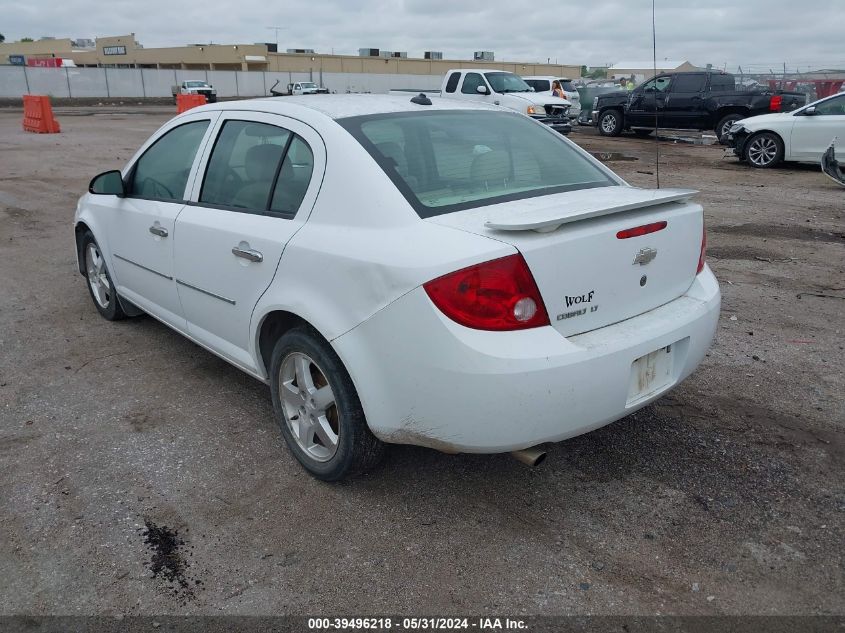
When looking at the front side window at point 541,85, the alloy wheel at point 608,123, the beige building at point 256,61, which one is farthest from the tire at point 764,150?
the beige building at point 256,61

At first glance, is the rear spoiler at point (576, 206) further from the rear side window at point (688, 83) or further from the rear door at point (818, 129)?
the rear side window at point (688, 83)

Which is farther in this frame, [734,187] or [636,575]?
[734,187]

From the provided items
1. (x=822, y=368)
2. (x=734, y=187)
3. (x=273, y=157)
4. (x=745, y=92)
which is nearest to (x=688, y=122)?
(x=745, y=92)

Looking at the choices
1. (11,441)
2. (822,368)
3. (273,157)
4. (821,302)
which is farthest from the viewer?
(821,302)

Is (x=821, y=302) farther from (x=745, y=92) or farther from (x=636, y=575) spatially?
(x=745, y=92)

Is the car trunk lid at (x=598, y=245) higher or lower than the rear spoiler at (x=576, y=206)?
lower

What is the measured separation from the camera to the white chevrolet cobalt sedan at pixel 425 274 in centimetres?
260

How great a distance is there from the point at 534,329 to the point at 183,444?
81.0 inches

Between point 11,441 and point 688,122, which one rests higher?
point 688,122

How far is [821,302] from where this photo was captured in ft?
19.3

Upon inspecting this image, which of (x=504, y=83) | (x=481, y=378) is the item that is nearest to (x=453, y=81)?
(x=504, y=83)

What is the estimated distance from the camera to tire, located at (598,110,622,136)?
71.0 feet

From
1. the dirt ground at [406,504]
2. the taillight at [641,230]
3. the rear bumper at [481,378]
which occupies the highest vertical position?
the taillight at [641,230]

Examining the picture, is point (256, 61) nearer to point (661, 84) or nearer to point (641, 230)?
point (661, 84)
